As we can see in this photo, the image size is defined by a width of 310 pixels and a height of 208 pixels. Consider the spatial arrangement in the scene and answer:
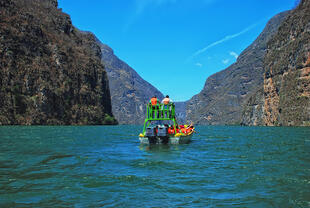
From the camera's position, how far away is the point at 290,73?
14488cm

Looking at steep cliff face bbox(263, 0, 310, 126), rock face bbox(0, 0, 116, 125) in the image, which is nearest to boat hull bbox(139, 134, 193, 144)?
rock face bbox(0, 0, 116, 125)

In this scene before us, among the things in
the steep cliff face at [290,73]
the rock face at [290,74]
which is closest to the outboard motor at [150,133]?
the rock face at [290,74]

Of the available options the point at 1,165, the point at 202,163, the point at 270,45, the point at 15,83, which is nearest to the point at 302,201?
the point at 202,163

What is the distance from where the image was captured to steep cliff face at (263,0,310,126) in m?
130

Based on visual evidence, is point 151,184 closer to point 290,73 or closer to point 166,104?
point 166,104

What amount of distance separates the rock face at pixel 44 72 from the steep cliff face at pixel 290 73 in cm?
9989

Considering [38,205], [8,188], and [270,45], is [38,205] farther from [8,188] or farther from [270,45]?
[270,45]

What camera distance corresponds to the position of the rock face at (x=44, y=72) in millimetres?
111062

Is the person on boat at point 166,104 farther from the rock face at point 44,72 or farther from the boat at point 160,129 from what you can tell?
the rock face at point 44,72

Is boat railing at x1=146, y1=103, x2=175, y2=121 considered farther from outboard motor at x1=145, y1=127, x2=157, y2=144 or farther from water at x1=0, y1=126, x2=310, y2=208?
water at x1=0, y1=126, x2=310, y2=208

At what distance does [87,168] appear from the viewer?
578 inches

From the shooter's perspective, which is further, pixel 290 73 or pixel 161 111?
pixel 290 73

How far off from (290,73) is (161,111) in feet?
451

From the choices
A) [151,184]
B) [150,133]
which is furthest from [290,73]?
[151,184]
